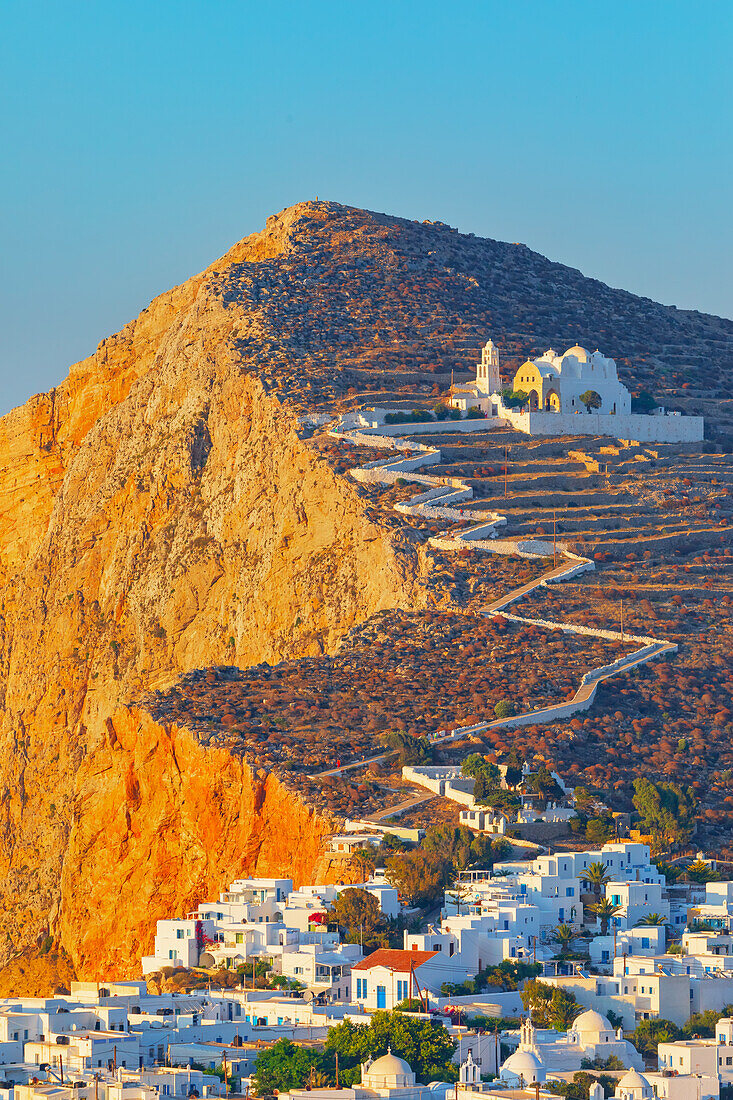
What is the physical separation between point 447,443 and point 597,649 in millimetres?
21918

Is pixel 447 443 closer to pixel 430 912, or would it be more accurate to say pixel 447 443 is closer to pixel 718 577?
pixel 718 577

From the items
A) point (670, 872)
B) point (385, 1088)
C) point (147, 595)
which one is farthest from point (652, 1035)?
point (147, 595)

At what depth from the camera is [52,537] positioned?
119688 millimetres

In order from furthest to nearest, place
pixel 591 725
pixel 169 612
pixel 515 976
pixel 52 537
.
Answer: pixel 52 537, pixel 169 612, pixel 591 725, pixel 515 976

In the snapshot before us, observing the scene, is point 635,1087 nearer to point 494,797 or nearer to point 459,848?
point 459,848

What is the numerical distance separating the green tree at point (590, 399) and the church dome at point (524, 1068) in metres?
61.0

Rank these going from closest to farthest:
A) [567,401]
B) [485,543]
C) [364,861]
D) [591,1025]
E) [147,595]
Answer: [591,1025]
[364,861]
[485,543]
[147,595]
[567,401]

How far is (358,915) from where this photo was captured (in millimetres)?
68938

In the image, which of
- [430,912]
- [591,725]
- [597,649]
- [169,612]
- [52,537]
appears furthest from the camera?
[52,537]

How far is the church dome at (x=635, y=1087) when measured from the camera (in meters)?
54.7

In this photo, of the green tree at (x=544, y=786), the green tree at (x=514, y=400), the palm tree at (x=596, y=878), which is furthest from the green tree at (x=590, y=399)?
the palm tree at (x=596, y=878)

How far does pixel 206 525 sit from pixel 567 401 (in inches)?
688

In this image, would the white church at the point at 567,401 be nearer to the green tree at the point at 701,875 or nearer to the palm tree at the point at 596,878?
the green tree at the point at 701,875

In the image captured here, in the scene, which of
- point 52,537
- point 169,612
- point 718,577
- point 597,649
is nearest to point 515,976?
point 597,649
